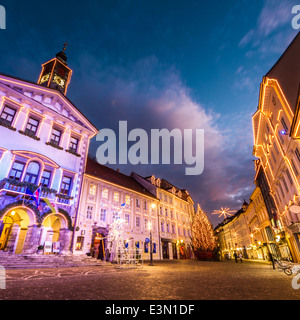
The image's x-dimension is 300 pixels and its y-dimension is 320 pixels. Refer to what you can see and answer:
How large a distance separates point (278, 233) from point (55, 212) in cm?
3051

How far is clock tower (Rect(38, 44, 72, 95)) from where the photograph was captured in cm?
2308

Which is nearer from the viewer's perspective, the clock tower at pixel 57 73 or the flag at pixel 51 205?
the flag at pixel 51 205

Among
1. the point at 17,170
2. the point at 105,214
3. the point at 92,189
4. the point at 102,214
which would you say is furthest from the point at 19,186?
the point at 105,214

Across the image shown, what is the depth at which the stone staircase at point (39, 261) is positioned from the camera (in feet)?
39.3

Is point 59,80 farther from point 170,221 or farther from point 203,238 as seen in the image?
point 170,221

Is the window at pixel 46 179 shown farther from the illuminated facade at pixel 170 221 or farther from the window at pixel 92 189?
the illuminated facade at pixel 170 221

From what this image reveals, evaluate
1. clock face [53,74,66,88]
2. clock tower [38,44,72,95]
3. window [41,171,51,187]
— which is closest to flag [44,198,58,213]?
window [41,171,51,187]

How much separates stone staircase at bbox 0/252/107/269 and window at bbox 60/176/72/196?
6493mm

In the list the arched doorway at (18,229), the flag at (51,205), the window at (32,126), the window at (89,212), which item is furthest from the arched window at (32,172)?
the window at (89,212)

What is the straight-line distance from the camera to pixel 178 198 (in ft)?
145

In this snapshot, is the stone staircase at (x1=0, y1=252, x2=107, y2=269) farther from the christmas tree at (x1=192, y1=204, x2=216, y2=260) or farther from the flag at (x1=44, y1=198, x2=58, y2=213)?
the christmas tree at (x1=192, y1=204, x2=216, y2=260)

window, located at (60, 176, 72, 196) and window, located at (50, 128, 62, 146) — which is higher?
window, located at (50, 128, 62, 146)
